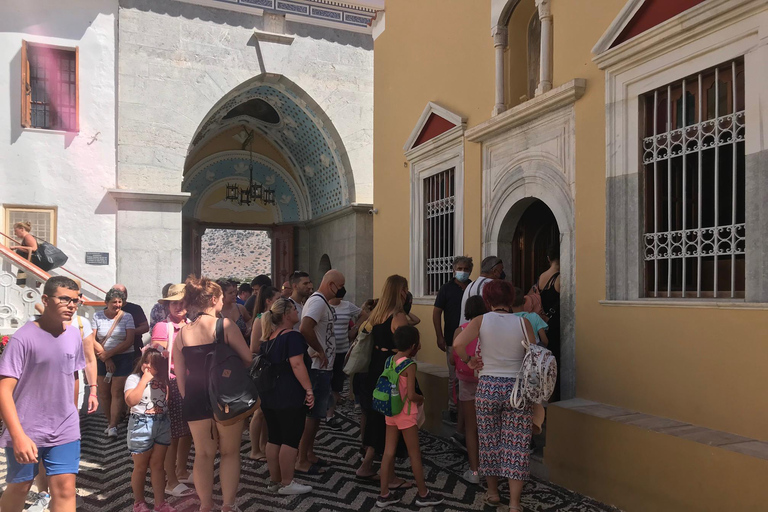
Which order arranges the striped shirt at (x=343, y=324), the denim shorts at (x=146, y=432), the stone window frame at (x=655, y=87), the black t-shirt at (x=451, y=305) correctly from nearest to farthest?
the stone window frame at (x=655, y=87) < the denim shorts at (x=146, y=432) < the black t-shirt at (x=451, y=305) < the striped shirt at (x=343, y=324)

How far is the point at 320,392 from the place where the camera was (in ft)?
16.6

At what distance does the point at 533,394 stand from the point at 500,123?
312 cm

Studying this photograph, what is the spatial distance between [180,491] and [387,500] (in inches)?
61.6

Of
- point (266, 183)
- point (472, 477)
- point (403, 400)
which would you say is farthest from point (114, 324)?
point (266, 183)

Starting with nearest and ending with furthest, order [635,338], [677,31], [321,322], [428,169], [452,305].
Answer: [677,31], [635,338], [321,322], [452,305], [428,169]

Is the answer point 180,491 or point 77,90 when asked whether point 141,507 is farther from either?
point 77,90

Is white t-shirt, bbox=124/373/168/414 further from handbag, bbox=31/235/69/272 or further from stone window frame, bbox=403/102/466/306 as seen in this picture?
handbag, bbox=31/235/69/272

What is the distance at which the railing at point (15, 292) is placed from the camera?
7625mm

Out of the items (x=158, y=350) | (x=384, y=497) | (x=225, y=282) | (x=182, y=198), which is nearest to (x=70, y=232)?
(x=182, y=198)

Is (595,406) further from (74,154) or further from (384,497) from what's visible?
(74,154)

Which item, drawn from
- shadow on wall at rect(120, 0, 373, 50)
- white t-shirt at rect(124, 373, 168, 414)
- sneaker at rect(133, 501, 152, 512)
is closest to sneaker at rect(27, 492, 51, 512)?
sneaker at rect(133, 501, 152, 512)

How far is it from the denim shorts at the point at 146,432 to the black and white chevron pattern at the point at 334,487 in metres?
0.70

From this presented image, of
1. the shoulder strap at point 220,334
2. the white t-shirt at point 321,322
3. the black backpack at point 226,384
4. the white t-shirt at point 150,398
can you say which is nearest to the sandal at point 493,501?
the white t-shirt at point 321,322

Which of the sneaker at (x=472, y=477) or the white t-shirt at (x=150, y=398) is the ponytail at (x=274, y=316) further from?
the sneaker at (x=472, y=477)
